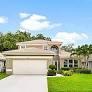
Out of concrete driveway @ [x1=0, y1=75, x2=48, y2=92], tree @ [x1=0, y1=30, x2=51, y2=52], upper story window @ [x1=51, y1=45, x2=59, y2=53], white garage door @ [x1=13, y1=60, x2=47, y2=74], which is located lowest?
concrete driveway @ [x1=0, y1=75, x2=48, y2=92]

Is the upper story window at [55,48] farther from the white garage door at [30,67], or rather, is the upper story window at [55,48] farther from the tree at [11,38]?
the tree at [11,38]

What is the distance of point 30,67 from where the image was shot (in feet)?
163

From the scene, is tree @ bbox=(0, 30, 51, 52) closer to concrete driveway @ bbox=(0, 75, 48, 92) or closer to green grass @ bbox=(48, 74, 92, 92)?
green grass @ bbox=(48, 74, 92, 92)

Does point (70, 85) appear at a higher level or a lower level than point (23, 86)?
lower

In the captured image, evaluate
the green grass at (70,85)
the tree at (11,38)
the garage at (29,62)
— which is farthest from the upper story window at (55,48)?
the green grass at (70,85)

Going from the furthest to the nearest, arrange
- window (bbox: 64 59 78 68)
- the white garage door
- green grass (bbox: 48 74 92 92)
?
window (bbox: 64 59 78 68) < the white garage door < green grass (bbox: 48 74 92 92)

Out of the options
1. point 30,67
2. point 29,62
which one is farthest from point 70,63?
point 30,67

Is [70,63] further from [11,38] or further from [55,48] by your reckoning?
[11,38]

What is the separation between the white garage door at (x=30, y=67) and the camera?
49.7 metres

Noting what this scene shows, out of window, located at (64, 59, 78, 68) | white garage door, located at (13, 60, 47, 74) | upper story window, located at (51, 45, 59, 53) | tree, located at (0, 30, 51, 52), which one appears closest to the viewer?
white garage door, located at (13, 60, 47, 74)

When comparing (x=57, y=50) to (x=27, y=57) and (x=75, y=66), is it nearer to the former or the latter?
(x=75, y=66)

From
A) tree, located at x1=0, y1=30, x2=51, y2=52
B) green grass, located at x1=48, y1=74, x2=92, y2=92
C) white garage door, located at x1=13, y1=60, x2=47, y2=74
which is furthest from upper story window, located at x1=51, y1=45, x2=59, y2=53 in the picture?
green grass, located at x1=48, y1=74, x2=92, y2=92

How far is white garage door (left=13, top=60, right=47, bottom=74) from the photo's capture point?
163 ft

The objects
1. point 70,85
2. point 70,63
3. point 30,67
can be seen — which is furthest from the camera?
point 70,63
